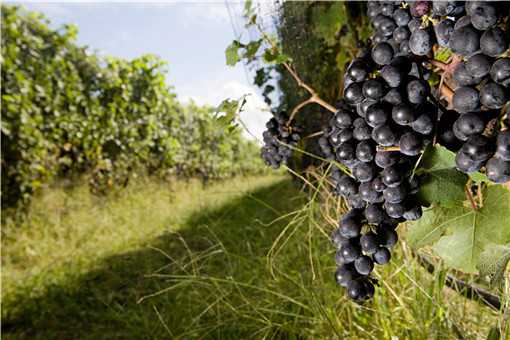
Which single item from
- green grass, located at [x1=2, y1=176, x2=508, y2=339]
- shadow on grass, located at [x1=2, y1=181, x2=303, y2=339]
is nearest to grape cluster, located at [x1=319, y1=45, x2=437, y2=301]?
green grass, located at [x1=2, y1=176, x2=508, y2=339]

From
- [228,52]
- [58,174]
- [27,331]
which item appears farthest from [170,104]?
[228,52]

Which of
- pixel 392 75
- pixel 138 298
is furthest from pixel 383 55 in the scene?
pixel 138 298

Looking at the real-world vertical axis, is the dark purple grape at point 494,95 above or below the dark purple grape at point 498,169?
above

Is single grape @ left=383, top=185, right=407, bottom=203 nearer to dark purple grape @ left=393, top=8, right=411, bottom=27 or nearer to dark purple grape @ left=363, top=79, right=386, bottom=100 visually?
dark purple grape @ left=363, top=79, right=386, bottom=100

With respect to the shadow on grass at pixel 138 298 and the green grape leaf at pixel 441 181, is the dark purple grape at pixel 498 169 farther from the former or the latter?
the shadow on grass at pixel 138 298

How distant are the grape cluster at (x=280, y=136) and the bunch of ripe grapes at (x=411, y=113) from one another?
0.57m

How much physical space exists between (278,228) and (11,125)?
2947 millimetres

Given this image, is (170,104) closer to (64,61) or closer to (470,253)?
(64,61)

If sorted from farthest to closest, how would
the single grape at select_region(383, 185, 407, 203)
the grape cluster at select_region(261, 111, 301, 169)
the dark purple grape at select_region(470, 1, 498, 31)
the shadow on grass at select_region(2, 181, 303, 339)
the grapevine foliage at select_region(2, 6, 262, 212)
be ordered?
the grapevine foliage at select_region(2, 6, 262, 212)
the shadow on grass at select_region(2, 181, 303, 339)
the grape cluster at select_region(261, 111, 301, 169)
the single grape at select_region(383, 185, 407, 203)
the dark purple grape at select_region(470, 1, 498, 31)

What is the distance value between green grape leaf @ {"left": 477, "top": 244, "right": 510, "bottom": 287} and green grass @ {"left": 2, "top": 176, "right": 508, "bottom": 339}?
0.36 meters

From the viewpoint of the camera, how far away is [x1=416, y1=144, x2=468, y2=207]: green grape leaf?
1.44ft

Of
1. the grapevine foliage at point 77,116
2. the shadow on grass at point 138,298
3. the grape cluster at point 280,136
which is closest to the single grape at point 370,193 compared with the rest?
the grape cluster at point 280,136

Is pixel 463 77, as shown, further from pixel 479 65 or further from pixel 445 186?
pixel 445 186

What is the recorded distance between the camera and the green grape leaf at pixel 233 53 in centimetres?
113
